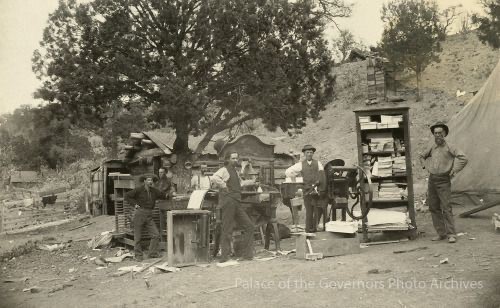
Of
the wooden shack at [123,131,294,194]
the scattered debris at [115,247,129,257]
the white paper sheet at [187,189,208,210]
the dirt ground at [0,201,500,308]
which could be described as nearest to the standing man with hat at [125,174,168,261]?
the dirt ground at [0,201,500,308]

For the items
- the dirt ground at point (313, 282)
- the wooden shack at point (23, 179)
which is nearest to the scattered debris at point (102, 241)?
the dirt ground at point (313, 282)

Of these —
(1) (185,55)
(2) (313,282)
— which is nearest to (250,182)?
(2) (313,282)

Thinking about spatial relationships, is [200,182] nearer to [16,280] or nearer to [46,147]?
[16,280]

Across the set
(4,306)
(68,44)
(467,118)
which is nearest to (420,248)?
(4,306)

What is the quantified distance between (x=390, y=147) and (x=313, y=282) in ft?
12.2

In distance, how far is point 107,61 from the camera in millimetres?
14156

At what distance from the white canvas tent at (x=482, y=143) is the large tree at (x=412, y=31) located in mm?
11985

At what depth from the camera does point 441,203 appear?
8078 mm

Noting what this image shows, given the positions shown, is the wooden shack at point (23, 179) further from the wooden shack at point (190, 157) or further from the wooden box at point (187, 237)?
the wooden box at point (187, 237)

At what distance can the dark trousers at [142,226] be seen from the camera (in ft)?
32.0

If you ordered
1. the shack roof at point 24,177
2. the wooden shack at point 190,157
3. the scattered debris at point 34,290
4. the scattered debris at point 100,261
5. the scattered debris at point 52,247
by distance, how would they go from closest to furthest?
the scattered debris at point 34,290
the scattered debris at point 100,261
the scattered debris at point 52,247
the wooden shack at point 190,157
the shack roof at point 24,177

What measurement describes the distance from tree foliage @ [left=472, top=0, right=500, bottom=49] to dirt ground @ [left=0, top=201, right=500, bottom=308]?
588 inches

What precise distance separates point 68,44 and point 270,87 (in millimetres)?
6161

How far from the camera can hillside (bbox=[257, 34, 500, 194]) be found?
1048 inches
